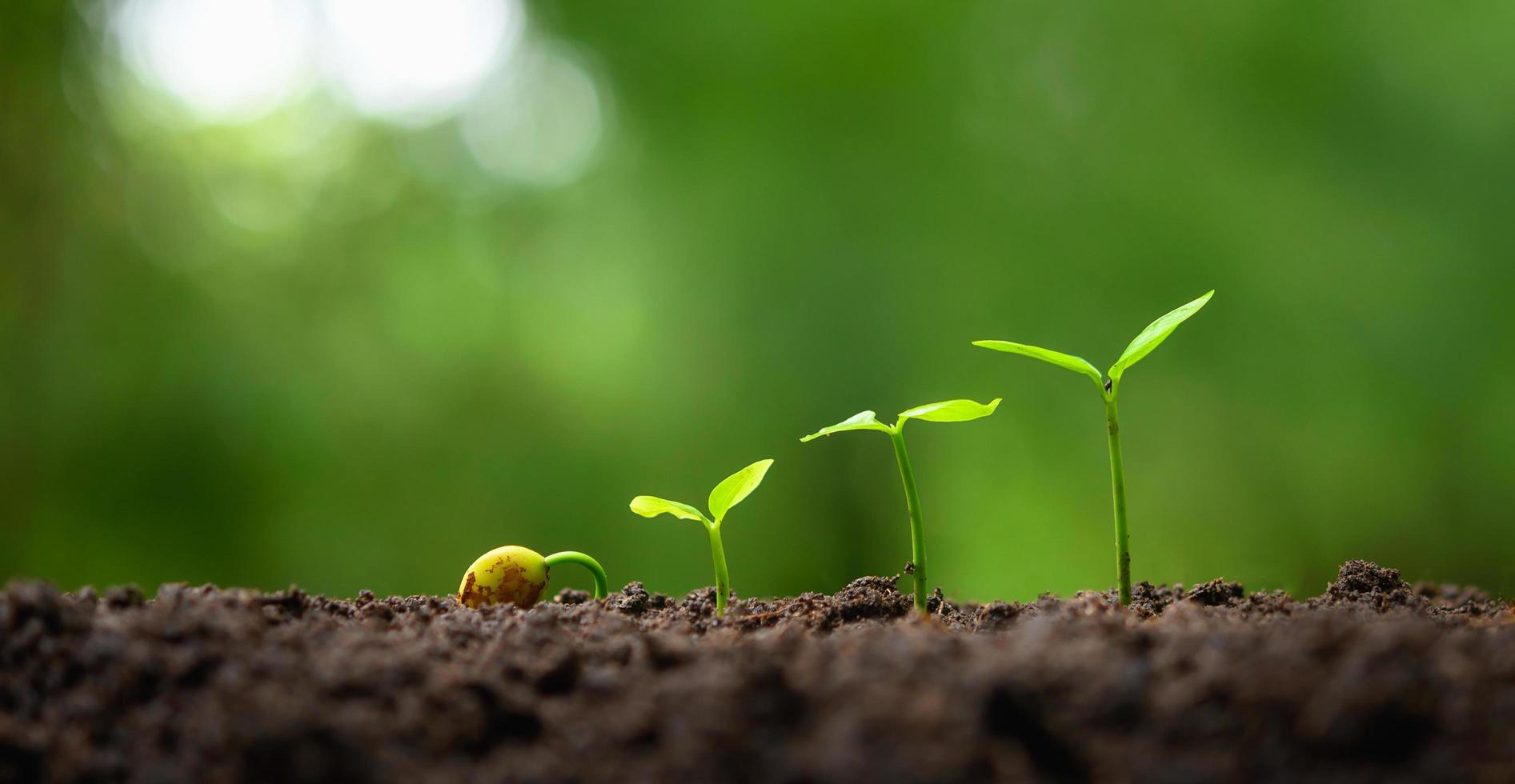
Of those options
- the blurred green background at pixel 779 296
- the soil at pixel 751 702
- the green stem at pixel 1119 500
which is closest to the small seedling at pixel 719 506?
the soil at pixel 751 702

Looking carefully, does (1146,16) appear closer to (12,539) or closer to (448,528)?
(448,528)

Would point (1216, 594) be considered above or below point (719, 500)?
below

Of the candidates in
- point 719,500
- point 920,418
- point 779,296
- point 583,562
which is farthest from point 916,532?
point 779,296

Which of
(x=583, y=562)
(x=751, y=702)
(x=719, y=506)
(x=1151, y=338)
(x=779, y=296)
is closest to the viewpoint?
(x=751, y=702)

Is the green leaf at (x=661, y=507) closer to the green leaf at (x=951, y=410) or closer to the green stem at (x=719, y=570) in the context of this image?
the green stem at (x=719, y=570)

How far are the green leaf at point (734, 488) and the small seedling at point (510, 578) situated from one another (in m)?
0.20

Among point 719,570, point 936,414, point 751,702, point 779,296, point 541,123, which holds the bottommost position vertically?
point 751,702

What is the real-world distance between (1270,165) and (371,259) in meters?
3.72

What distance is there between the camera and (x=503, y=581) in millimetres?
1188

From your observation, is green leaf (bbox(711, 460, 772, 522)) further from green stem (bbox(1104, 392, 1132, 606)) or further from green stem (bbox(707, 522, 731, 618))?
green stem (bbox(1104, 392, 1132, 606))

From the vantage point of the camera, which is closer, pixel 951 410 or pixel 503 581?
pixel 951 410

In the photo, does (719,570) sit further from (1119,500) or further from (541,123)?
(541,123)

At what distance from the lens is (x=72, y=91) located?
4.36m

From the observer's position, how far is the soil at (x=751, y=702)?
486 millimetres
